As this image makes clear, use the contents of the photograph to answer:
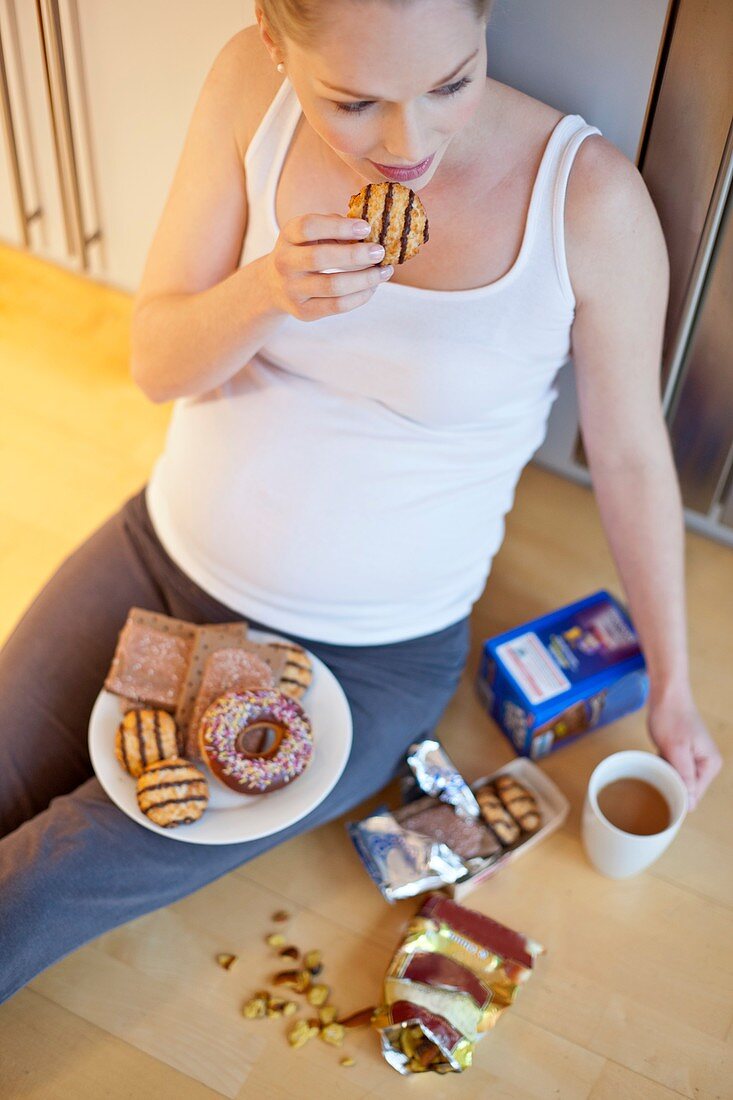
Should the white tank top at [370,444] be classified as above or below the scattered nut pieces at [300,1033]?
above

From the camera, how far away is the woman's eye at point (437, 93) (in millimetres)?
953

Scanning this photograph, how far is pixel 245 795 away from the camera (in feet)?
4.20

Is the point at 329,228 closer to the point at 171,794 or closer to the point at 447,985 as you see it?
the point at 171,794

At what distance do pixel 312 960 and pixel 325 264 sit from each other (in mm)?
886

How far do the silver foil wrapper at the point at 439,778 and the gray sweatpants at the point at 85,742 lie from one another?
3cm

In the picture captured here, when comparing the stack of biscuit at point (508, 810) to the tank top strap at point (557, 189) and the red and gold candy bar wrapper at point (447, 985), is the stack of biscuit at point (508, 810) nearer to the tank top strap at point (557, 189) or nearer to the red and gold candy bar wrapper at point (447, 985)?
the red and gold candy bar wrapper at point (447, 985)

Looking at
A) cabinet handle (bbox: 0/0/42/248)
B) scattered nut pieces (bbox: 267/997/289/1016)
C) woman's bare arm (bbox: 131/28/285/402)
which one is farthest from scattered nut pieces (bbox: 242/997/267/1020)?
cabinet handle (bbox: 0/0/42/248)

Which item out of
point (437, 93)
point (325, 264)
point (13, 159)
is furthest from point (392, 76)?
point (13, 159)

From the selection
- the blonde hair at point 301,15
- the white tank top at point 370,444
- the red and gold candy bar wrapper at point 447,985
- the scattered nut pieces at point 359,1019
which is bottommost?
the scattered nut pieces at point 359,1019

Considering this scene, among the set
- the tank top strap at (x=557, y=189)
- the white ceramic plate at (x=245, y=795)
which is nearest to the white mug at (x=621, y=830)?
the white ceramic plate at (x=245, y=795)

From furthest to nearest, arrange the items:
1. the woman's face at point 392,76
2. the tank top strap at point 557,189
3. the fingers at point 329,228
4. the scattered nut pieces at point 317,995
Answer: the scattered nut pieces at point 317,995 < the tank top strap at point 557,189 < the fingers at point 329,228 < the woman's face at point 392,76

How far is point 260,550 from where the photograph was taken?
1.38 meters

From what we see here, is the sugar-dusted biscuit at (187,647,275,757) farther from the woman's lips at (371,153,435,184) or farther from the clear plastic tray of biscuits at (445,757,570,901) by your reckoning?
the woman's lips at (371,153,435,184)

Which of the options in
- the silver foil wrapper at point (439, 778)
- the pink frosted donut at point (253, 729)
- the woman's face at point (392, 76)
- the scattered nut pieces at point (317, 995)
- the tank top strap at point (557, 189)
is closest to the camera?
the woman's face at point (392, 76)
